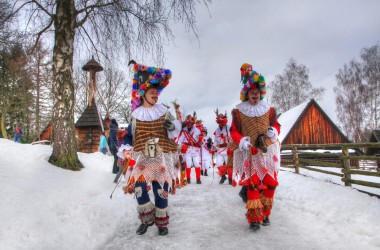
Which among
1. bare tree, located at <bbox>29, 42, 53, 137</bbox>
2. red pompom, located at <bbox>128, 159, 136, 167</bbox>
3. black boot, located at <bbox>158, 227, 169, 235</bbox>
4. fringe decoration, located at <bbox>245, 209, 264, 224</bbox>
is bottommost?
black boot, located at <bbox>158, 227, 169, 235</bbox>

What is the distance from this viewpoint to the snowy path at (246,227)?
3.40 metres

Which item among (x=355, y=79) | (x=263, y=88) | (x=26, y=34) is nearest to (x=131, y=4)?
(x=26, y=34)

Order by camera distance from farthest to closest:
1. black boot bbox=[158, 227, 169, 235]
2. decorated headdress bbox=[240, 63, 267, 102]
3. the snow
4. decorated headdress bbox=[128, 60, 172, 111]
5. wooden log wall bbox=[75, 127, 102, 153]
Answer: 1. wooden log wall bbox=[75, 127, 102, 153]
2. decorated headdress bbox=[240, 63, 267, 102]
3. decorated headdress bbox=[128, 60, 172, 111]
4. black boot bbox=[158, 227, 169, 235]
5. the snow

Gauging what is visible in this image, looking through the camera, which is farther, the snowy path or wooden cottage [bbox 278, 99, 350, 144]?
wooden cottage [bbox 278, 99, 350, 144]

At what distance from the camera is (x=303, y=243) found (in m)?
3.38

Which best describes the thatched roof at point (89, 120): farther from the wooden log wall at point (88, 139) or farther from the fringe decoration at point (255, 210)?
the fringe decoration at point (255, 210)

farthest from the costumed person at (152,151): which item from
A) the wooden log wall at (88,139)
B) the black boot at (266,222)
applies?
the wooden log wall at (88,139)

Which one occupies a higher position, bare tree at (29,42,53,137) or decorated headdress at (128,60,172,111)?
bare tree at (29,42,53,137)

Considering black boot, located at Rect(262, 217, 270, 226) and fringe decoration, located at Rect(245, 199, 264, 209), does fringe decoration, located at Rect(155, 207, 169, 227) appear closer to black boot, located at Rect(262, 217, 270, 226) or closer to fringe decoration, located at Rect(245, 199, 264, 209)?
fringe decoration, located at Rect(245, 199, 264, 209)

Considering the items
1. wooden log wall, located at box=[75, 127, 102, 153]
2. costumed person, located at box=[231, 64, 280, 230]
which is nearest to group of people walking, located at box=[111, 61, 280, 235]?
costumed person, located at box=[231, 64, 280, 230]

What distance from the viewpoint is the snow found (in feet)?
11.1

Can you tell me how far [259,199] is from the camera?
395cm

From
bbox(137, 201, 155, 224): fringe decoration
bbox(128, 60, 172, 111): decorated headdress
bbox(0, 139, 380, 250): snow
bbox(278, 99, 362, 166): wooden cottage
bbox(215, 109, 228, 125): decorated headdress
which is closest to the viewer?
bbox(0, 139, 380, 250): snow

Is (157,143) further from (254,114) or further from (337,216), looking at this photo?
(337,216)
